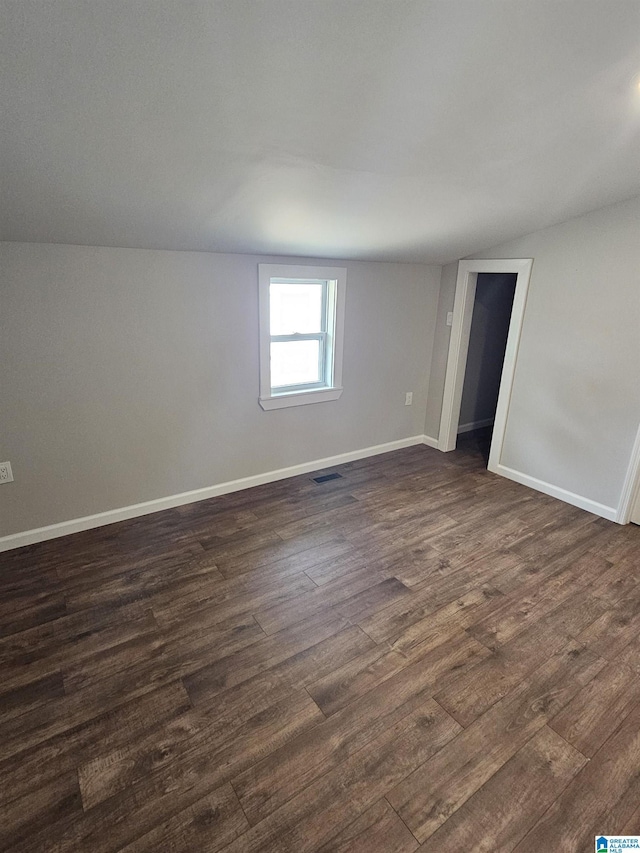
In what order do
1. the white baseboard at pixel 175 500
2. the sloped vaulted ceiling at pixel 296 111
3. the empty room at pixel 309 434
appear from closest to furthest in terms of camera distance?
the sloped vaulted ceiling at pixel 296 111 → the empty room at pixel 309 434 → the white baseboard at pixel 175 500

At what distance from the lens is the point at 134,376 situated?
9.01 ft

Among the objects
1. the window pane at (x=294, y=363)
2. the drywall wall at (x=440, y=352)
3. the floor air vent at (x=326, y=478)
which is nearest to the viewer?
the window pane at (x=294, y=363)

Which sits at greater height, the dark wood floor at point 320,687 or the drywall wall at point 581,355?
the drywall wall at point 581,355

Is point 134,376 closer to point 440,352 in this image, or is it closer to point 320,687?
point 320,687

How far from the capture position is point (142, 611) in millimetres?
2154

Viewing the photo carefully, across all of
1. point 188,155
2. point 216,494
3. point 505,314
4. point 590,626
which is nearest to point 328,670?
point 590,626

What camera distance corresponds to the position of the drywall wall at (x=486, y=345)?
4.30 metres

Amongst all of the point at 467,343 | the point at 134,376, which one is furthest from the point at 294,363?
the point at 467,343

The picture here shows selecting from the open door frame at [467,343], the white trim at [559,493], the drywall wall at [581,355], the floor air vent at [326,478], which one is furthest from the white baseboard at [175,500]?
the drywall wall at [581,355]

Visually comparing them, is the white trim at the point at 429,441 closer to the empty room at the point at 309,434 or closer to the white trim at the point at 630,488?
the empty room at the point at 309,434

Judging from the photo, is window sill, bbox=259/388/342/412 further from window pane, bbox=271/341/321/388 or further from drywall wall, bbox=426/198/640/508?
drywall wall, bbox=426/198/640/508

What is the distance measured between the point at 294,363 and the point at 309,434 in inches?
23.8

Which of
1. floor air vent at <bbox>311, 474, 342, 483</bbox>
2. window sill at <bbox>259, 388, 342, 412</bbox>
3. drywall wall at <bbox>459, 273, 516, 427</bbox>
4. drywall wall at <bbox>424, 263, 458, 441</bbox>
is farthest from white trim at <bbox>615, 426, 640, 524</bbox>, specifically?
window sill at <bbox>259, 388, 342, 412</bbox>

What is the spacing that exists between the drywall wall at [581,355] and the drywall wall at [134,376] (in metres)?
1.18
